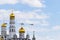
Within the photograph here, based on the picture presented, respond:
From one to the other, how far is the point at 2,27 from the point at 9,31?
6.13 m

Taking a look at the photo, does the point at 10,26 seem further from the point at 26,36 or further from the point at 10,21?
the point at 26,36

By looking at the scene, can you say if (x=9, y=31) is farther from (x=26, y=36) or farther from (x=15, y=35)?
(x=26, y=36)

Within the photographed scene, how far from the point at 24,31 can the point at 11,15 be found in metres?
7.53

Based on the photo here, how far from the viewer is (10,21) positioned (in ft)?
346

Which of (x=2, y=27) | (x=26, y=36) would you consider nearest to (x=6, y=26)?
(x=2, y=27)

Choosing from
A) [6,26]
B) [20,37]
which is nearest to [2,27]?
[6,26]

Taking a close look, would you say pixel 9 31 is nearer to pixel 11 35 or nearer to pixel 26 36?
pixel 11 35

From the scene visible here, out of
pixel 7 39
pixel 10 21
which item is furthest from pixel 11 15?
pixel 7 39

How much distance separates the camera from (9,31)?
10662cm

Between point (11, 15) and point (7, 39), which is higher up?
point (11, 15)

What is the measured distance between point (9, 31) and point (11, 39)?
3.42m

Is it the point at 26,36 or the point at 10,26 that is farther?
the point at 26,36

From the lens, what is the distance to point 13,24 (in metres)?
106

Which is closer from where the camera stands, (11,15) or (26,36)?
(11,15)
